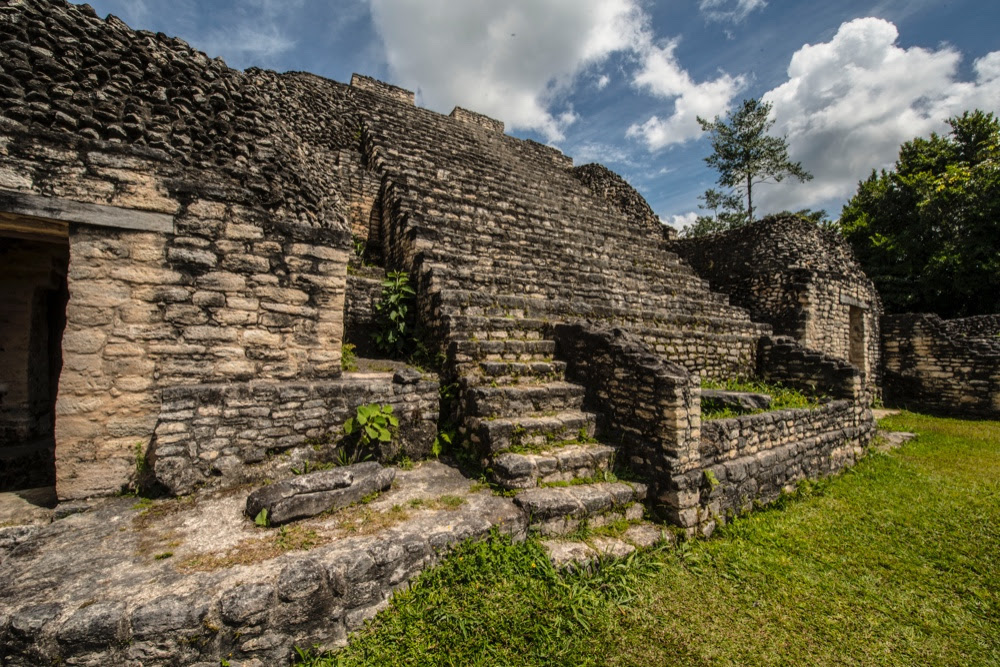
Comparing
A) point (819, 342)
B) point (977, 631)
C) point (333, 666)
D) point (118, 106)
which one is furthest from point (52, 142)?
point (819, 342)

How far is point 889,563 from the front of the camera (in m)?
3.96

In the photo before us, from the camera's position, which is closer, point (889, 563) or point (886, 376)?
point (889, 563)

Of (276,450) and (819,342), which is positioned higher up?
(819,342)

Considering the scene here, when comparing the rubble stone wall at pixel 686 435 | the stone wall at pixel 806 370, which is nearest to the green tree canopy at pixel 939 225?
the stone wall at pixel 806 370

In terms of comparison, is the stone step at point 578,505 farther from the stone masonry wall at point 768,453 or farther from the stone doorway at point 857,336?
the stone doorway at point 857,336

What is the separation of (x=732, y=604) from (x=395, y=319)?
508 cm

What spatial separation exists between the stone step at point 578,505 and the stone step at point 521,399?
1.03m

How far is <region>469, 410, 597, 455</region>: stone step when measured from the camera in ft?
13.9

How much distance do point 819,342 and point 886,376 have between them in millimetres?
4868

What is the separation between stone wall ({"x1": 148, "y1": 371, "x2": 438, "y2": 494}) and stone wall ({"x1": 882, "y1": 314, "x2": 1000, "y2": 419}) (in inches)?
638

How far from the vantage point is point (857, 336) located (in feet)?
41.8

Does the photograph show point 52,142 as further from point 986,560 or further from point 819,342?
point 819,342

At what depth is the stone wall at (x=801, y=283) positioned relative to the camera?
11094 millimetres

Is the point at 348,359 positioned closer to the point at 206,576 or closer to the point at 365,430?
the point at 365,430
